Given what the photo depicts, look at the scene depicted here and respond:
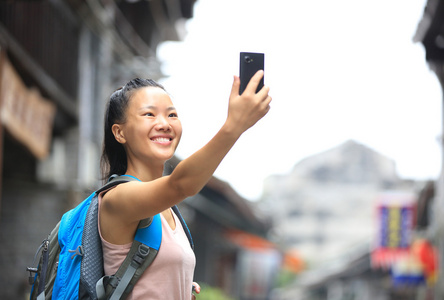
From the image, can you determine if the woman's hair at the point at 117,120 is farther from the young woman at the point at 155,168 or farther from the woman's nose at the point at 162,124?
the woman's nose at the point at 162,124

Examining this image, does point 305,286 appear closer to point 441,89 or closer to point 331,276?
point 331,276

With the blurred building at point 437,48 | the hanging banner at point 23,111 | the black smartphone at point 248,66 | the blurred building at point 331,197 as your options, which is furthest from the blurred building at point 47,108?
the blurred building at point 331,197

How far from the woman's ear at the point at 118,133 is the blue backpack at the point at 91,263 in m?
0.17

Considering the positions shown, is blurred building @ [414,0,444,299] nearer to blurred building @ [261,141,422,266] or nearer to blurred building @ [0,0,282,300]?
blurred building @ [0,0,282,300]

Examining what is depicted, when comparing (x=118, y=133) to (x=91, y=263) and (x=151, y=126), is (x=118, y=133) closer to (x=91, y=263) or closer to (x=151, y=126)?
(x=151, y=126)

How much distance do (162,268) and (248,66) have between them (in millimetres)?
802

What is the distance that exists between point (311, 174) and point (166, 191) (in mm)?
57361

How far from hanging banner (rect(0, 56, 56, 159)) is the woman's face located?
422 cm

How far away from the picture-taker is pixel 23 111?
25.8 ft

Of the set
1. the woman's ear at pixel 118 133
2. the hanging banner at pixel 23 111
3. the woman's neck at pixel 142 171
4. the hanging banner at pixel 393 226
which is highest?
the hanging banner at pixel 23 111

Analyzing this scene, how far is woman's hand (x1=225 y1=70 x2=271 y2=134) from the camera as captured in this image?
221cm

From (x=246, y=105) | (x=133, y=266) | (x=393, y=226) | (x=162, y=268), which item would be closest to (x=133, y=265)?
(x=133, y=266)

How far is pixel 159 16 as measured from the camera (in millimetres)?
18688

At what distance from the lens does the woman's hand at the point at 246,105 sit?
7.27 ft
